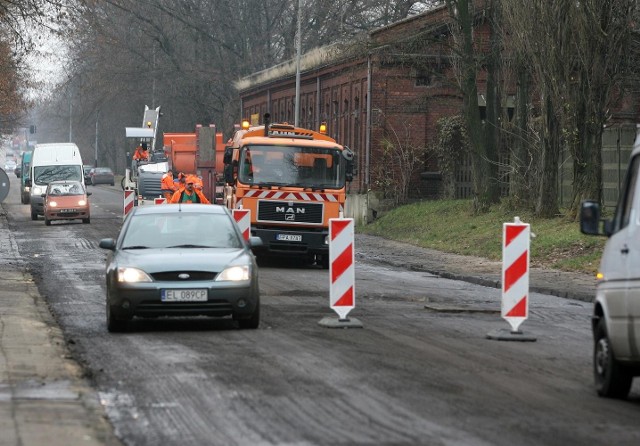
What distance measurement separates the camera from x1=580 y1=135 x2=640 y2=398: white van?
10.2m

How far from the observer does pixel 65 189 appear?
4903cm

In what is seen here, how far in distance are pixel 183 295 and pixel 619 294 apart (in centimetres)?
604

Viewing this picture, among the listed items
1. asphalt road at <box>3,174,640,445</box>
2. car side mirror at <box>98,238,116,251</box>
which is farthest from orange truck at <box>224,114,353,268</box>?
car side mirror at <box>98,238,116,251</box>

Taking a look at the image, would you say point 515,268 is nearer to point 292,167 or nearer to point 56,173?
point 292,167

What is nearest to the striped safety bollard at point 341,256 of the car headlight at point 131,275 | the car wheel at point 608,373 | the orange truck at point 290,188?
the car headlight at point 131,275

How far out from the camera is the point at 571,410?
1004cm

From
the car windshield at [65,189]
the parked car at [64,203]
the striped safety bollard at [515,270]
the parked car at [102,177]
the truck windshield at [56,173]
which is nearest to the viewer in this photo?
the striped safety bollard at [515,270]

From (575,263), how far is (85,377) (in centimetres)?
1716

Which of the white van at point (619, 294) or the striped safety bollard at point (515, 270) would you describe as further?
the striped safety bollard at point (515, 270)

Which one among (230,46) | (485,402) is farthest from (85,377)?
(230,46)

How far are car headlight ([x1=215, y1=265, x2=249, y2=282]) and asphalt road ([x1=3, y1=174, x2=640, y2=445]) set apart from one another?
0.59m

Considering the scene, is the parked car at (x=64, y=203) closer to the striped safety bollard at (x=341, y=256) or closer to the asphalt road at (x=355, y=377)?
the asphalt road at (x=355, y=377)

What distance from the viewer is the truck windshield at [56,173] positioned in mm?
58375

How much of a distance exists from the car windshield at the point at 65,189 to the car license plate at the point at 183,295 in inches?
1353
